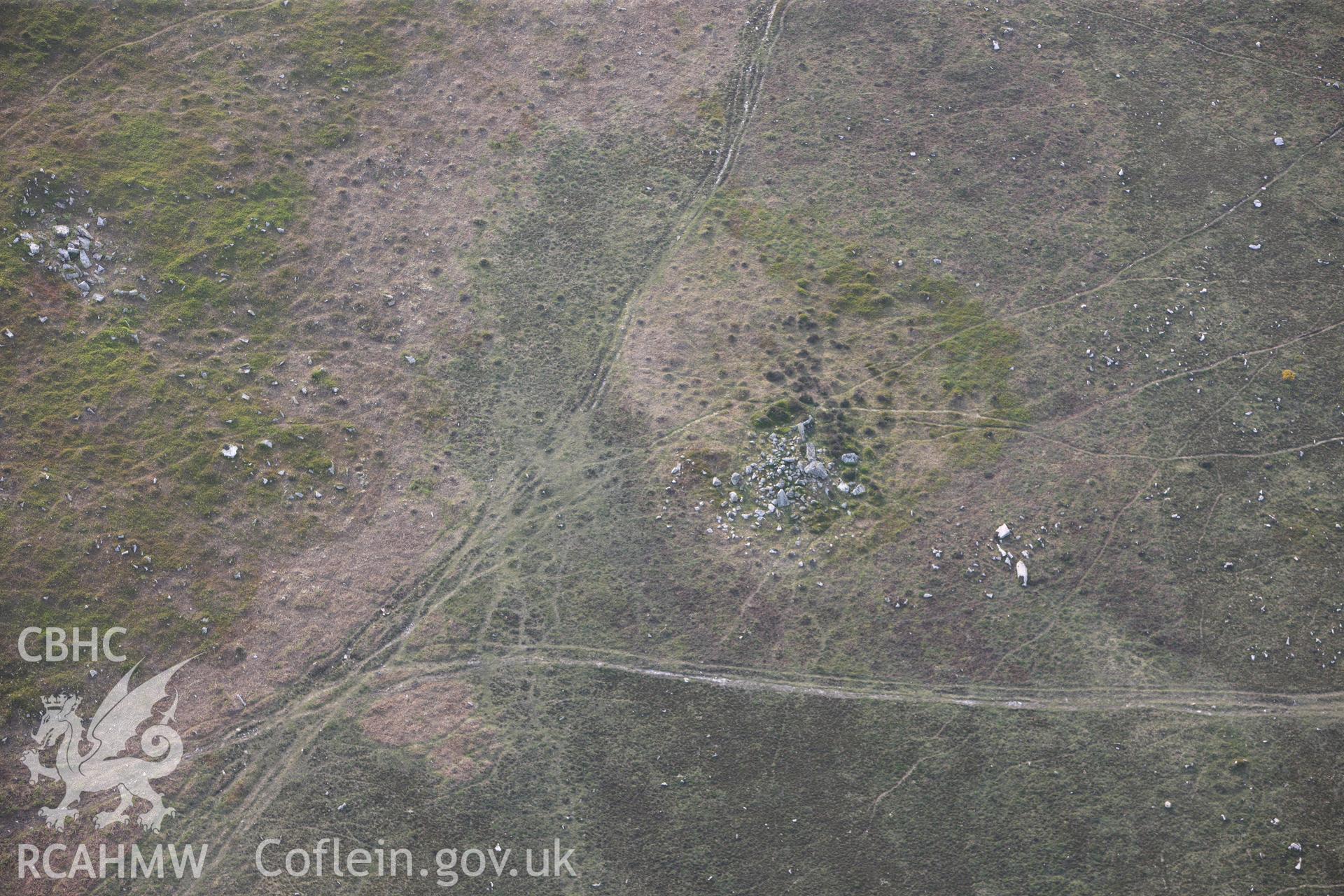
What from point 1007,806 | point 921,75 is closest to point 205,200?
point 921,75

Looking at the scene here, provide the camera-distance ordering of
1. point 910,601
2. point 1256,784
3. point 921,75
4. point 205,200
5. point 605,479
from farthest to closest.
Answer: point 921,75
point 205,200
point 605,479
point 910,601
point 1256,784

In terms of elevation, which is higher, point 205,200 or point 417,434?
point 205,200

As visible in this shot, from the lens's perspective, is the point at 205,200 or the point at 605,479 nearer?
the point at 605,479

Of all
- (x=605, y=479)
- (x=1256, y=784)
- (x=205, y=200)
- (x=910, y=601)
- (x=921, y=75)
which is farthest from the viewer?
(x=921, y=75)

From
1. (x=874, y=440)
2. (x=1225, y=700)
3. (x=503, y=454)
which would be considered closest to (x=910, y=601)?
(x=874, y=440)

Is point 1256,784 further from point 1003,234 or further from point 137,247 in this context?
point 137,247

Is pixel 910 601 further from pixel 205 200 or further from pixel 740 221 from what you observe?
pixel 205 200

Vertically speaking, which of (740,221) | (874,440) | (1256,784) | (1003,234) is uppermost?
(740,221)
